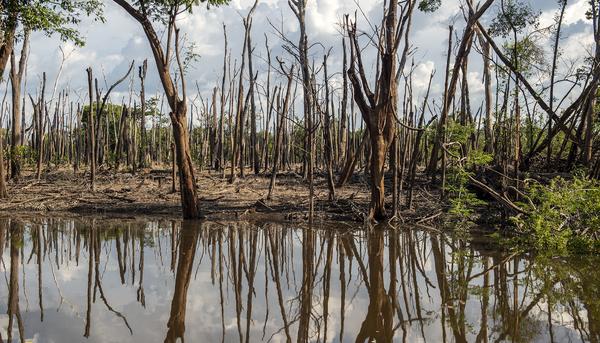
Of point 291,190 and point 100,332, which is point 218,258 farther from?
point 291,190

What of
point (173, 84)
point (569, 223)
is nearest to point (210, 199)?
point (173, 84)

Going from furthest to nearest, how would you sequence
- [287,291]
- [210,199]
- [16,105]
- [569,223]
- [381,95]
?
[16,105]
[210,199]
[381,95]
[569,223]
[287,291]

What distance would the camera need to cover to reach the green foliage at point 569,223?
697cm

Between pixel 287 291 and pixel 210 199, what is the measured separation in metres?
8.61

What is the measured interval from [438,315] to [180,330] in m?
1.90

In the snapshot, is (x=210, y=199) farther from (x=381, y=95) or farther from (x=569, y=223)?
(x=569, y=223)

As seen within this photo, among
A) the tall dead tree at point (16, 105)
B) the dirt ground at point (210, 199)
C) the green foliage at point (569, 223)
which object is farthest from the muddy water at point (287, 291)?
the tall dead tree at point (16, 105)

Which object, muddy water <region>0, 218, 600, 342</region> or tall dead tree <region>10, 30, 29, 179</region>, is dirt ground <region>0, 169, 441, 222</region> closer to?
tall dead tree <region>10, 30, 29, 179</region>

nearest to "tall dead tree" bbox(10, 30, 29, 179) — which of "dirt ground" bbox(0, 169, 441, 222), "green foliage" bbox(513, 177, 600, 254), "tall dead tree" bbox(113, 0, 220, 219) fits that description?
"dirt ground" bbox(0, 169, 441, 222)

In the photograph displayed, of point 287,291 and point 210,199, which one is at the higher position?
point 210,199

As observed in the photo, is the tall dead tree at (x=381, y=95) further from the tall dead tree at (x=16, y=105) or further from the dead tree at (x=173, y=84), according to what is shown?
the tall dead tree at (x=16, y=105)

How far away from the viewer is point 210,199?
44.0ft

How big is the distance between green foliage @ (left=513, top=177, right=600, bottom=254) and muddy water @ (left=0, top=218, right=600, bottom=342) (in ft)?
1.55

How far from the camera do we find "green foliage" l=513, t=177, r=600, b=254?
6973 millimetres
